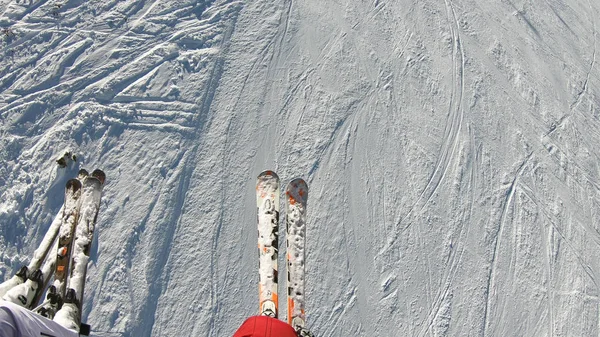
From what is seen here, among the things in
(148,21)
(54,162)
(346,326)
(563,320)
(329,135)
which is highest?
(148,21)

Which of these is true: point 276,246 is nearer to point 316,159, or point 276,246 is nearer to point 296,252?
point 296,252

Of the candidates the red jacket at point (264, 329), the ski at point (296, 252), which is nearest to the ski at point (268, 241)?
the ski at point (296, 252)

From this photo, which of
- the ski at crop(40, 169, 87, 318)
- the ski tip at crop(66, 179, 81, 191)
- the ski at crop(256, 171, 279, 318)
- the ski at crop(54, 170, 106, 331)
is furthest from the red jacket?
the ski tip at crop(66, 179, 81, 191)

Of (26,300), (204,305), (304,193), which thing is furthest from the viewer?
(204,305)

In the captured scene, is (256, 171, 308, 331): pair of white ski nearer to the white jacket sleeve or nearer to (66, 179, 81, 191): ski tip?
(66, 179, 81, 191): ski tip

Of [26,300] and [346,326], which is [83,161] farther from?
[346,326]

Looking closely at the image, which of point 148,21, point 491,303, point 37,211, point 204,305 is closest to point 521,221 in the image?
point 491,303

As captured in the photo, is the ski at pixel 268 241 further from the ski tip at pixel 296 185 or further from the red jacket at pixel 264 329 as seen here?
the red jacket at pixel 264 329

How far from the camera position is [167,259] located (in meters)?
4.89

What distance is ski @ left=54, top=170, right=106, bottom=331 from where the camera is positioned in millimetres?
3372

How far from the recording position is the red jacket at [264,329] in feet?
8.94

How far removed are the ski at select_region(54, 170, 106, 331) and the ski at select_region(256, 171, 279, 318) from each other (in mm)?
1278

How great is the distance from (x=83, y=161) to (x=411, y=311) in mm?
3507

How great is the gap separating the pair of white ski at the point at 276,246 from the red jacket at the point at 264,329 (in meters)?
0.86
